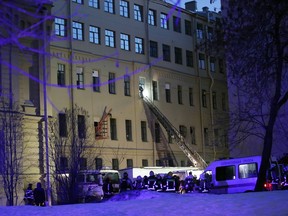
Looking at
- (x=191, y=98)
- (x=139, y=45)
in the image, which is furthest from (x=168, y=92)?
(x=139, y=45)

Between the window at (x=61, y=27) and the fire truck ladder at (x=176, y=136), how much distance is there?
10245 mm

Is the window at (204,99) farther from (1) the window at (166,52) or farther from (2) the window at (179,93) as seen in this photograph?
(1) the window at (166,52)

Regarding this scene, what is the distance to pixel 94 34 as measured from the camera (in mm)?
47469

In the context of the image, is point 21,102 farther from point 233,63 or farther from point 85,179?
point 233,63

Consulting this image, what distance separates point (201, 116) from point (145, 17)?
37.7 ft

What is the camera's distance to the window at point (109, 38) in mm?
48625

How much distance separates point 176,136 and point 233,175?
2154 centimetres

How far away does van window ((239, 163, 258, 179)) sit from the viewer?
29156 mm

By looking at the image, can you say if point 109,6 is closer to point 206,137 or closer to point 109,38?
point 109,38

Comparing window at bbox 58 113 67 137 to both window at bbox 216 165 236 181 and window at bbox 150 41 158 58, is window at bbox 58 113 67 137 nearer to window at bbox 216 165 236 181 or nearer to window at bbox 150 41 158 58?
window at bbox 216 165 236 181

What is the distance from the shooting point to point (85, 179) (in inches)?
1050

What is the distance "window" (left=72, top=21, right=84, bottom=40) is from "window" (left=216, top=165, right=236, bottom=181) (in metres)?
19.2

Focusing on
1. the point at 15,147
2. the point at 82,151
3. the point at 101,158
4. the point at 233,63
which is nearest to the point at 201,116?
the point at 101,158

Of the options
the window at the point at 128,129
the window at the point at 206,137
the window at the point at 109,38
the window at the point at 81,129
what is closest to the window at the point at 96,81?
the window at the point at 109,38
